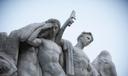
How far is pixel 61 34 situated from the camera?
30.4 feet

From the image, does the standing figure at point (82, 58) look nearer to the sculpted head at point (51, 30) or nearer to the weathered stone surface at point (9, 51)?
the sculpted head at point (51, 30)

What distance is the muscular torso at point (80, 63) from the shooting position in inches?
370

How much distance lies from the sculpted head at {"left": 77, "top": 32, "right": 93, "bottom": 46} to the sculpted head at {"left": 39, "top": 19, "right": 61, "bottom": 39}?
51.9 inches

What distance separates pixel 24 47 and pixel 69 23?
1.39 meters

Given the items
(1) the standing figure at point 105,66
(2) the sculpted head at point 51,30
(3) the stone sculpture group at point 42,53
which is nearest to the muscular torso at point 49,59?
(3) the stone sculpture group at point 42,53

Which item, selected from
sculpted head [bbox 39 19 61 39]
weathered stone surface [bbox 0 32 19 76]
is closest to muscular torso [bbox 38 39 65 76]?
sculpted head [bbox 39 19 61 39]

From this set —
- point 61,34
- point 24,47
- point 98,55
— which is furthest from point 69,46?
point 98,55

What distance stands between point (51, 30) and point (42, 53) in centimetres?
72

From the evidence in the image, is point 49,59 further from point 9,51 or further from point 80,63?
point 80,63

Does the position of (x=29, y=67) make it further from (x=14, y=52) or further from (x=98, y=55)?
(x=98, y=55)

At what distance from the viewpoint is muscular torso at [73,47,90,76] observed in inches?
370

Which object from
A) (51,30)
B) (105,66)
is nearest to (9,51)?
(51,30)

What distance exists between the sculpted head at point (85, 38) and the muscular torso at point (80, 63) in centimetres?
46

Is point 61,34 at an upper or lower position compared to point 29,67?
upper
